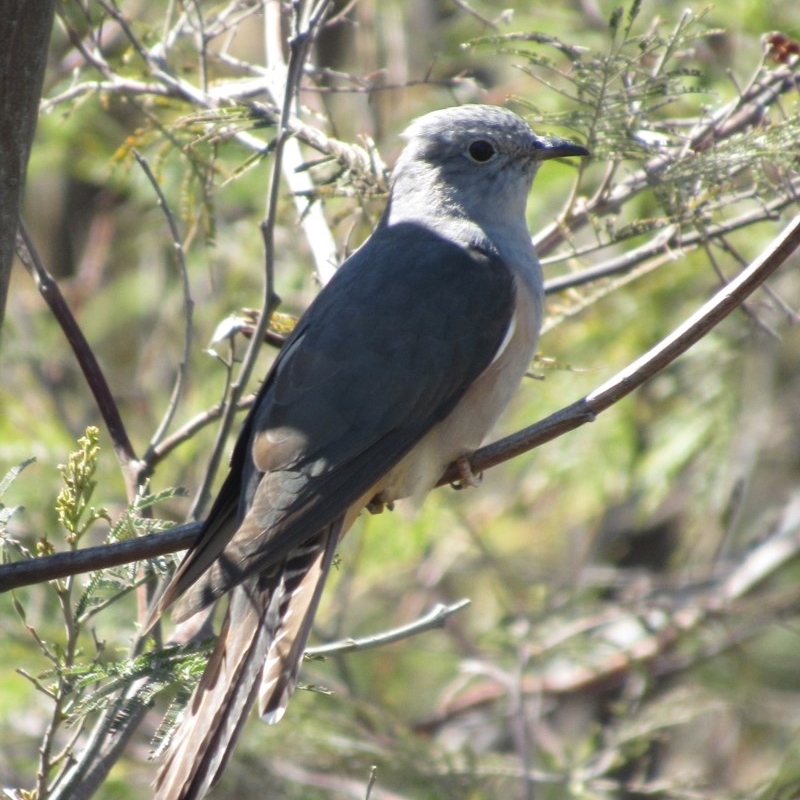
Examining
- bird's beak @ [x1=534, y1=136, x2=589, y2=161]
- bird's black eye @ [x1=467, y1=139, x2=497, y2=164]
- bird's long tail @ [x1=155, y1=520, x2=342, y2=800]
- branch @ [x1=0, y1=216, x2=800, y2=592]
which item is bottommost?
bird's long tail @ [x1=155, y1=520, x2=342, y2=800]

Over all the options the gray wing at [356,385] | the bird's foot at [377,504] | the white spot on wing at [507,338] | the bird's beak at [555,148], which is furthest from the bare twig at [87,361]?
the bird's beak at [555,148]

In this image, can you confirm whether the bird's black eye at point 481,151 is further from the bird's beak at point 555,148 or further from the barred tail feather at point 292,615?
the barred tail feather at point 292,615

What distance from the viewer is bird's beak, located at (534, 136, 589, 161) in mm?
3869

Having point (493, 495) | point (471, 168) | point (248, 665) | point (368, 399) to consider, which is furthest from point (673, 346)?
point (493, 495)

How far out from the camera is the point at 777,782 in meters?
4.37

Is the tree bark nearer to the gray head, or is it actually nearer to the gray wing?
the gray wing

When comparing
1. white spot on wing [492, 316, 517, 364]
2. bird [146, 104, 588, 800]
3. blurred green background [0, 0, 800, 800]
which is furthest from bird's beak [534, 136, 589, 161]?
white spot on wing [492, 316, 517, 364]


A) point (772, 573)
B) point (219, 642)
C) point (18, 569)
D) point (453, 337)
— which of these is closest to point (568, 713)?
point (772, 573)

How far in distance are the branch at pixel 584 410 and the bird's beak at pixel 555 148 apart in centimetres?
119

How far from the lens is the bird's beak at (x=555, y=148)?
3.87 meters

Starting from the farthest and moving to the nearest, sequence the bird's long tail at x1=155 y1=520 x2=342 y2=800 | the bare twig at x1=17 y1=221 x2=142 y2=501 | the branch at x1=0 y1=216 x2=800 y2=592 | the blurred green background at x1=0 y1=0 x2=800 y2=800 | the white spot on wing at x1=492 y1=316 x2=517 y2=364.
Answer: the blurred green background at x1=0 y1=0 x2=800 y2=800 < the white spot on wing at x1=492 y1=316 x2=517 y2=364 < the bare twig at x1=17 y1=221 x2=142 y2=501 < the bird's long tail at x1=155 y1=520 x2=342 y2=800 < the branch at x1=0 y1=216 x2=800 y2=592

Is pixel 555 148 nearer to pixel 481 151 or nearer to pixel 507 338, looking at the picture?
pixel 481 151

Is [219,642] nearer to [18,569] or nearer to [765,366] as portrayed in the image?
[18,569]

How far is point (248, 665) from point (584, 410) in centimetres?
105
